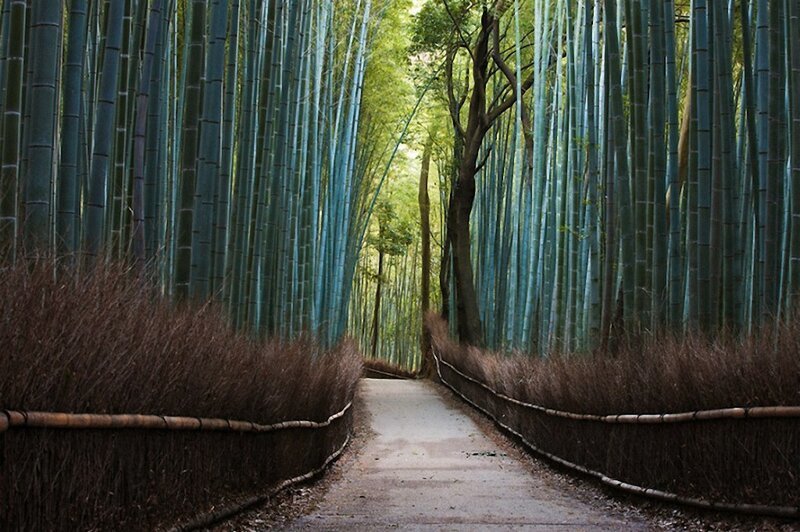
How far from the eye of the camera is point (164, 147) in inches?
224

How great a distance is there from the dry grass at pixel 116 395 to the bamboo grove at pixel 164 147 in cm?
36

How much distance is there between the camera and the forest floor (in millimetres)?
4566

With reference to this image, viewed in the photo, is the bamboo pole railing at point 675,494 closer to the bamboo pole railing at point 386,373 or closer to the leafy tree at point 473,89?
the leafy tree at point 473,89

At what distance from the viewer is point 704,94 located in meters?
5.30

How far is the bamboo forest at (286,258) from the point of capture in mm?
3090

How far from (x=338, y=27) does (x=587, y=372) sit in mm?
6835

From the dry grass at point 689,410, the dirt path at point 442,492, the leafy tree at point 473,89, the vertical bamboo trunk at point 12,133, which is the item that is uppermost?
the leafy tree at point 473,89

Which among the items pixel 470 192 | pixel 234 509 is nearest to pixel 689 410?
pixel 234 509

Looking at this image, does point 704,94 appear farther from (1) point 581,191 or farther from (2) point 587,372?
(1) point 581,191

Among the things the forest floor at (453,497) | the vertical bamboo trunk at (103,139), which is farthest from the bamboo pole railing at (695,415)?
the vertical bamboo trunk at (103,139)

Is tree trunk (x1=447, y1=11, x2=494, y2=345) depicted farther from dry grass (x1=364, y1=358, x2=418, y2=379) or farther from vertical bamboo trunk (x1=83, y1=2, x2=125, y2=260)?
vertical bamboo trunk (x1=83, y1=2, x2=125, y2=260)

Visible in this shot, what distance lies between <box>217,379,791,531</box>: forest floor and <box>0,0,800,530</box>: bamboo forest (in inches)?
6.7

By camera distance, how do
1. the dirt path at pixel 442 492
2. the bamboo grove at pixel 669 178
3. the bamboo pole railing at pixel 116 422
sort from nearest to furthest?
1. the bamboo pole railing at pixel 116 422
2. the dirt path at pixel 442 492
3. the bamboo grove at pixel 669 178

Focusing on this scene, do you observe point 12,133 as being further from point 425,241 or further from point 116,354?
point 425,241
